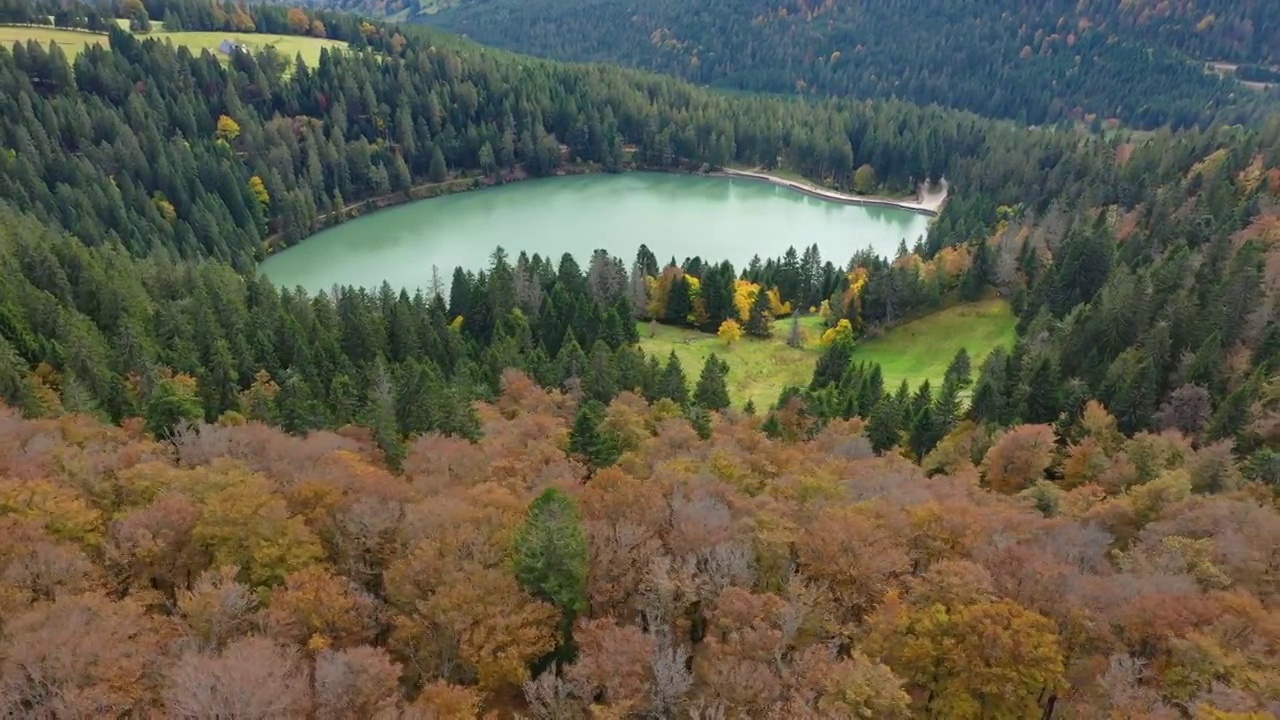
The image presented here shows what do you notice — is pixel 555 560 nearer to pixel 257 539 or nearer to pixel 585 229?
pixel 257 539

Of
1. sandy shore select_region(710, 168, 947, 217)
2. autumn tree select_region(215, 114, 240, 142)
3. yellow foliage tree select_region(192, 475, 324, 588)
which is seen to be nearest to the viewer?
yellow foliage tree select_region(192, 475, 324, 588)

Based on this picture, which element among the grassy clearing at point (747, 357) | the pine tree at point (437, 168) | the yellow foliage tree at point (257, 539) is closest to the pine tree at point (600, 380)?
the grassy clearing at point (747, 357)

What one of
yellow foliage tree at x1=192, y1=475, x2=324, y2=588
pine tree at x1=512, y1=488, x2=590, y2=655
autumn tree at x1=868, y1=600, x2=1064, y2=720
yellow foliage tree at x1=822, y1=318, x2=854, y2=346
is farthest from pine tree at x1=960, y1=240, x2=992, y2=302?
yellow foliage tree at x1=192, y1=475, x2=324, y2=588

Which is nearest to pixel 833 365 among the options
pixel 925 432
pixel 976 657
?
pixel 925 432

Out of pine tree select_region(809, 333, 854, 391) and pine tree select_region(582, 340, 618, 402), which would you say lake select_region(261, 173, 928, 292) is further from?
pine tree select_region(582, 340, 618, 402)

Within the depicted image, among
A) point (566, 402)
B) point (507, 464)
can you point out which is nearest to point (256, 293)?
point (566, 402)

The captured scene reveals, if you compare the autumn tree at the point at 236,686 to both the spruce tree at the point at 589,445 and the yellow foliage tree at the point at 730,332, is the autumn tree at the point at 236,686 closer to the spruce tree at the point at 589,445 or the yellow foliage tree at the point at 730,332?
the spruce tree at the point at 589,445

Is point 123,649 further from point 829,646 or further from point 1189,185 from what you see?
point 1189,185
